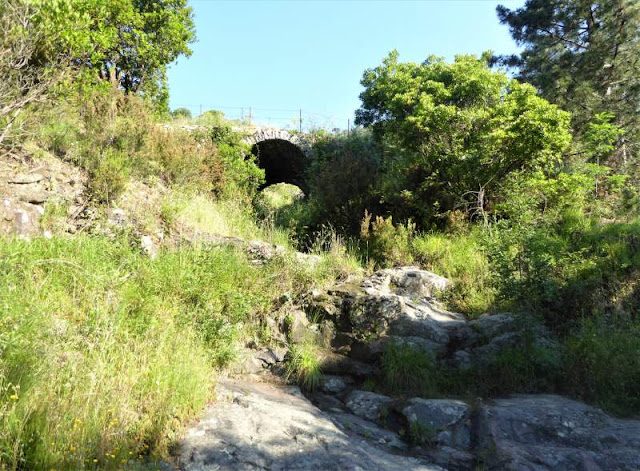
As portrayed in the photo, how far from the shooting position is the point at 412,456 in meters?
4.01

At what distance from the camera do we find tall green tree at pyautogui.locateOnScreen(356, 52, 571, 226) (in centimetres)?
939

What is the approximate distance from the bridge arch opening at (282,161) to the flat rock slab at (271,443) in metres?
13.0

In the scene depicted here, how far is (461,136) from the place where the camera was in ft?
33.9

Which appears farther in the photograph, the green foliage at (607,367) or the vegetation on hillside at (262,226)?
the green foliage at (607,367)

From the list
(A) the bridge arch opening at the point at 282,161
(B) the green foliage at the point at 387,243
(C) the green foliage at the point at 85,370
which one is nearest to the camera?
(C) the green foliage at the point at 85,370

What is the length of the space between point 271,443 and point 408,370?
2.36 m

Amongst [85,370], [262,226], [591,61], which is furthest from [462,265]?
[591,61]

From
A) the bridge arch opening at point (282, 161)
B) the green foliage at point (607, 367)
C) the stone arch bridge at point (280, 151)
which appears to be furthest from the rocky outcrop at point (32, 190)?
the bridge arch opening at point (282, 161)

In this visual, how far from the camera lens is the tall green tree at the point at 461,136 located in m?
9.39

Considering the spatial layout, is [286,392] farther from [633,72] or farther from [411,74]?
[633,72]

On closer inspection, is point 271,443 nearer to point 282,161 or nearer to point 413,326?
point 413,326

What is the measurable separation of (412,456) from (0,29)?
711 centimetres

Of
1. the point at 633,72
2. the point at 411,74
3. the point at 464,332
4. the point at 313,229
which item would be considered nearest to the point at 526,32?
the point at 633,72

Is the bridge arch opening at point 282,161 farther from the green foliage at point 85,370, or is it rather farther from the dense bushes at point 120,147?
the green foliage at point 85,370
